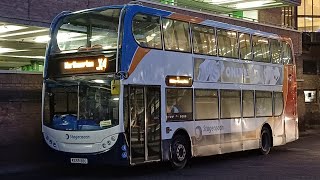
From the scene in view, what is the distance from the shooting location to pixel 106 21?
13180 millimetres

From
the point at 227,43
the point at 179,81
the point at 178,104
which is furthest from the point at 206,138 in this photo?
the point at 227,43

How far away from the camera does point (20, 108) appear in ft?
54.7

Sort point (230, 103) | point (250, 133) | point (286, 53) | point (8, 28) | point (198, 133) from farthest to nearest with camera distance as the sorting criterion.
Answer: point (286, 53) < point (8, 28) < point (250, 133) < point (230, 103) < point (198, 133)

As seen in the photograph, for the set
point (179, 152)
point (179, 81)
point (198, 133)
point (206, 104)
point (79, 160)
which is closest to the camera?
point (79, 160)

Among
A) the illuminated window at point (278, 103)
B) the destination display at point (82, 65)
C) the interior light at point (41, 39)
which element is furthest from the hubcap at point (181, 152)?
the interior light at point (41, 39)

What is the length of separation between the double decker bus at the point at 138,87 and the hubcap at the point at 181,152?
0.14 feet

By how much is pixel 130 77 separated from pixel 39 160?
17.0ft

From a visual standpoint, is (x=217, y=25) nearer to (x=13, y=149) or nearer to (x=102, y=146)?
(x=102, y=146)

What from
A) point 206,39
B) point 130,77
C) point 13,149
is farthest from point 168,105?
point 13,149

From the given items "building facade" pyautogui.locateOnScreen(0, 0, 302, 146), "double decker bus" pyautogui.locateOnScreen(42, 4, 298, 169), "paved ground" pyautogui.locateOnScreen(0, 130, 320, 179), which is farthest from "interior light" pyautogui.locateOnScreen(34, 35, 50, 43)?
"double decker bus" pyautogui.locateOnScreen(42, 4, 298, 169)

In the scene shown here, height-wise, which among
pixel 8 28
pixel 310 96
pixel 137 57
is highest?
pixel 8 28

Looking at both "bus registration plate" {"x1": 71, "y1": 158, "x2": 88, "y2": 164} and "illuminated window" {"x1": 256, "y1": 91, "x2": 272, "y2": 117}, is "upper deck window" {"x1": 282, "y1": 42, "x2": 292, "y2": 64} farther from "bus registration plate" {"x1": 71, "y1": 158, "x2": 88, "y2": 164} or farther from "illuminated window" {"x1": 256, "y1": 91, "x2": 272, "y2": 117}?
"bus registration plate" {"x1": 71, "y1": 158, "x2": 88, "y2": 164}

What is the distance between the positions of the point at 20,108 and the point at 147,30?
17.6 ft

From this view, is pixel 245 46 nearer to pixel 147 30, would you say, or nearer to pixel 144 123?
pixel 147 30
